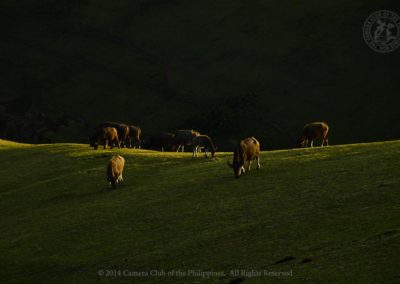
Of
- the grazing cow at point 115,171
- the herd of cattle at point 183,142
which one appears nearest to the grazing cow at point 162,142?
the herd of cattle at point 183,142

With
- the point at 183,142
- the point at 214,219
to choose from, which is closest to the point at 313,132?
the point at 183,142

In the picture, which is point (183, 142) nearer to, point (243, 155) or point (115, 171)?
point (115, 171)

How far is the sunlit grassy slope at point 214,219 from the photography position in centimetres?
2661

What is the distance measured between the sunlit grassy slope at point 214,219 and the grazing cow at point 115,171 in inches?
23.4

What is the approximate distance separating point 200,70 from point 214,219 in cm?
9311

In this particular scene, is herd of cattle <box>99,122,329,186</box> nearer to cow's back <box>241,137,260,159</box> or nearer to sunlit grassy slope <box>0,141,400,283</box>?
cow's back <box>241,137,260,159</box>

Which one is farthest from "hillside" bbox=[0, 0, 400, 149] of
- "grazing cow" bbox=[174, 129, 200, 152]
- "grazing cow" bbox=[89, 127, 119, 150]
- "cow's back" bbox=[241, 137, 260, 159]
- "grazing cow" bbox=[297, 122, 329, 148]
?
"cow's back" bbox=[241, 137, 260, 159]

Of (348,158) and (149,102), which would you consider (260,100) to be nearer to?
(149,102)

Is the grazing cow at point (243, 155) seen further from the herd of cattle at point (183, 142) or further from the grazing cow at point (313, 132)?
the grazing cow at point (313, 132)

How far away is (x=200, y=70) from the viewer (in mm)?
125688

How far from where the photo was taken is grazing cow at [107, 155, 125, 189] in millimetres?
43094

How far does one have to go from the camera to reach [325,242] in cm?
2731

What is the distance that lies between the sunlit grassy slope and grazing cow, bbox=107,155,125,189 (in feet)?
1.95

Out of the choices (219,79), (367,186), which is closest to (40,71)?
(219,79)
